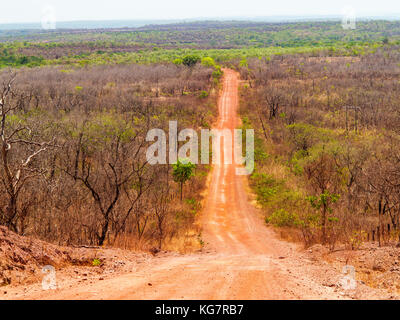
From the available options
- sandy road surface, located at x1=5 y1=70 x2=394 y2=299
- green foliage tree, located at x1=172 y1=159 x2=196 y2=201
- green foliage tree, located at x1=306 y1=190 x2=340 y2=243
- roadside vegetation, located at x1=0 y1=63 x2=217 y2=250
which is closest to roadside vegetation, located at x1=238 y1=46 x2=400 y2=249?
green foliage tree, located at x1=306 y1=190 x2=340 y2=243

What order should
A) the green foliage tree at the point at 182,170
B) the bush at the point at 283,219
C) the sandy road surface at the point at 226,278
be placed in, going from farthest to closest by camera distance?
1. the green foliage tree at the point at 182,170
2. the bush at the point at 283,219
3. the sandy road surface at the point at 226,278

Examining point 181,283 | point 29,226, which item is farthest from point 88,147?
point 181,283

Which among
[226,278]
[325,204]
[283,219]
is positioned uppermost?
[226,278]

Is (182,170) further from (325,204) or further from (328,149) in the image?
(328,149)

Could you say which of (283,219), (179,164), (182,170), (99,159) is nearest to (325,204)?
(283,219)

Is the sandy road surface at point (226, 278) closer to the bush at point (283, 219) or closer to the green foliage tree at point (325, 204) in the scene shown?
the bush at point (283, 219)

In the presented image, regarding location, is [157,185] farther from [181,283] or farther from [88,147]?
[181,283]

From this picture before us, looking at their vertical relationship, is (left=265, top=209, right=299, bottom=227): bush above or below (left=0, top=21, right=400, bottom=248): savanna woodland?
below

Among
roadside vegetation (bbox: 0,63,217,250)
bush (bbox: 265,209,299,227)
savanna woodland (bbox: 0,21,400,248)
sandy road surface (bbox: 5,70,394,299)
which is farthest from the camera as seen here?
bush (bbox: 265,209,299,227)

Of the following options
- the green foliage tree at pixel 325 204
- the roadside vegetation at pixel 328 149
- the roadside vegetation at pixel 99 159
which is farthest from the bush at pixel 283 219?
the roadside vegetation at pixel 99 159

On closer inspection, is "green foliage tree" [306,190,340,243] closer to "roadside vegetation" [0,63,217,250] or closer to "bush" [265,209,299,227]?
"bush" [265,209,299,227]

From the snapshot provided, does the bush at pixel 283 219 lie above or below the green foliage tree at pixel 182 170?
below
